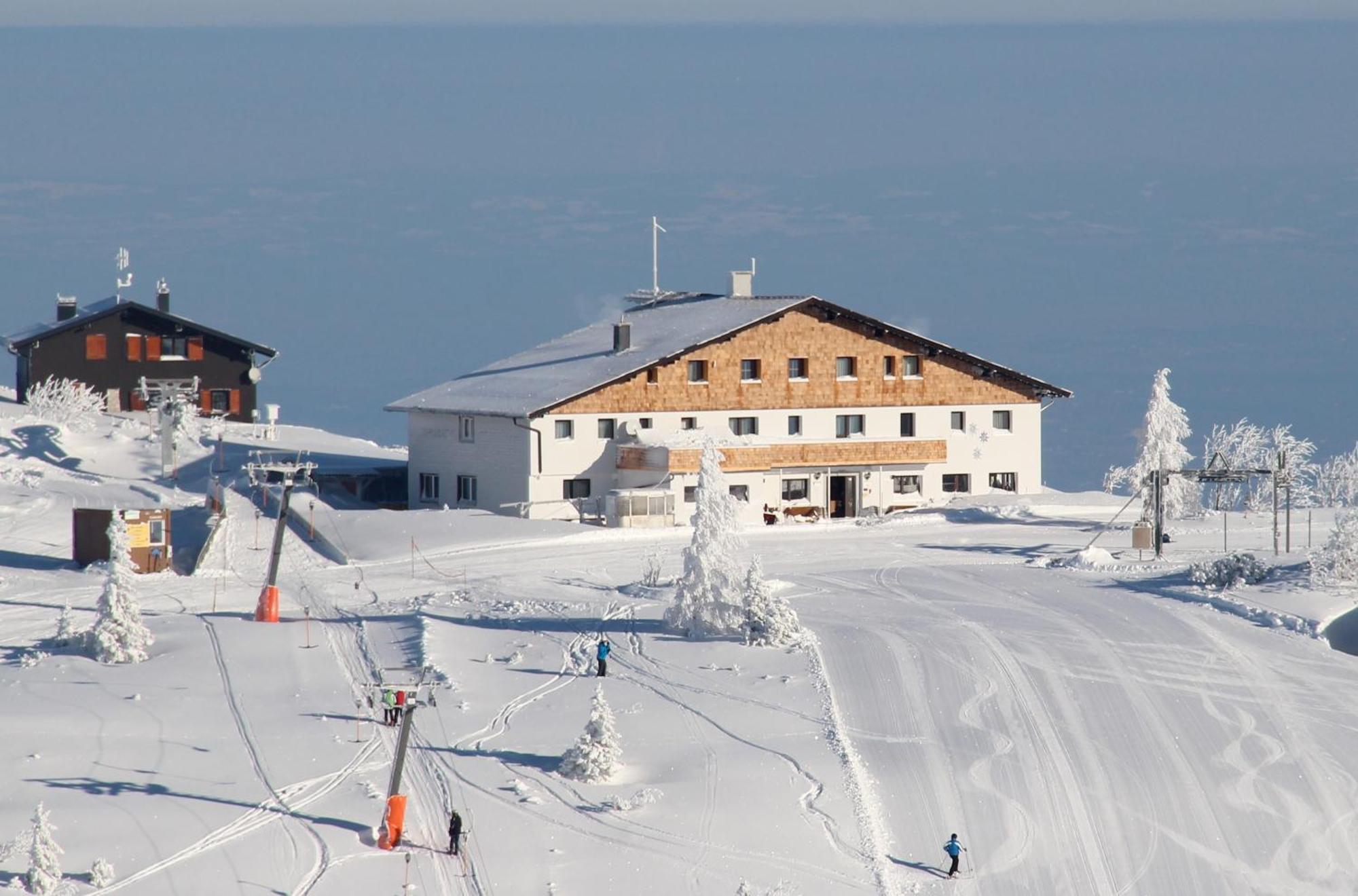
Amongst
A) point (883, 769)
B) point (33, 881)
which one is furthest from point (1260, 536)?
point (33, 881)

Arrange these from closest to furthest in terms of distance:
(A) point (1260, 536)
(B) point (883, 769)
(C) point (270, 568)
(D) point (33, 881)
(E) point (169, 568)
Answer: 1. (D) point (33, 881)
2. (B) point (883, 769)
3. (C) point (270, 568)
4. (E) point (169, 568)
5. (A) point (1260, 536)

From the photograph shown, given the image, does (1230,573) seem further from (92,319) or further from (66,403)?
(92,319)

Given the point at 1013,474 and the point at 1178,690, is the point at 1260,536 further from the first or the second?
the point at 1178,690

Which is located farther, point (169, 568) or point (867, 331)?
point (867, 331)

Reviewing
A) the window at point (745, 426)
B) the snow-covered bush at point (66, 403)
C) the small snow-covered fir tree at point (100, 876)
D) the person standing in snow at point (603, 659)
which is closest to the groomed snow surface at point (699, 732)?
the small snow-covered fir tree at point (100, 876)

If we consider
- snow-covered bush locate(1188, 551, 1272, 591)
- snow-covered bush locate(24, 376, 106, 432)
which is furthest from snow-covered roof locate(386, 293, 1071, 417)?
snow-covered bush locate(1188, 551, 1272, 591)

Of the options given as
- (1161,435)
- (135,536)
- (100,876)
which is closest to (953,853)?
(100,876)

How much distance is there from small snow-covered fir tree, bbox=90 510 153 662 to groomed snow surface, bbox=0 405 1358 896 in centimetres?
45

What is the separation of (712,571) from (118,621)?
1267cm

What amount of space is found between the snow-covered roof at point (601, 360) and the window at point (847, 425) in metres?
3.18

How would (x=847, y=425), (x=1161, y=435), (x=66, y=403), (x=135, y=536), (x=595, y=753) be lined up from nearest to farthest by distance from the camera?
(x=595, y=753), (x=135, y=536), (x=1161, y=435), (x=847, y=425), (x=66, y=403)

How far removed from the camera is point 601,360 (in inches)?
2817

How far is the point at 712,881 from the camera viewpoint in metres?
32.6

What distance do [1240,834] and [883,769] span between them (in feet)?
20.3
